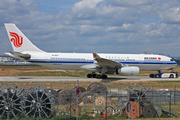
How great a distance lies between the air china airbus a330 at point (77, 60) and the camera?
119ft

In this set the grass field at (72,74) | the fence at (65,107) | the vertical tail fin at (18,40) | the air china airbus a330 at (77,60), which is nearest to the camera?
the fence at (65,107)

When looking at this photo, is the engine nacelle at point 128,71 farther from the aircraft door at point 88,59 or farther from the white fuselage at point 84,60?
the aircraft door at point 88,59

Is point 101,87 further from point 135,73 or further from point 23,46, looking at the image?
point 23,46

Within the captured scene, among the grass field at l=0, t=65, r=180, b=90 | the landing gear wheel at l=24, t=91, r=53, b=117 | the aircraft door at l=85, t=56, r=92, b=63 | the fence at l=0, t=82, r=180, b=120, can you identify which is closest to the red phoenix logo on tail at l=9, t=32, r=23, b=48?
the grass field at l=0, t=65, r=180, b=90

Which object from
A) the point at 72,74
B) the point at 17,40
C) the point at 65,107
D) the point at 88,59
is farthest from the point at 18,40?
the point at 65,107

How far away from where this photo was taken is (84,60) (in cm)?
3800

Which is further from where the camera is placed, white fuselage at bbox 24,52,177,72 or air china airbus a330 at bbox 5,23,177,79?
white fuselage at bbox 24,52,177,72

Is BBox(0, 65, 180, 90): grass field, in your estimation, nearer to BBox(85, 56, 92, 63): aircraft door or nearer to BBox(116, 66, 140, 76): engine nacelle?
BBox(116, 66, 140, 76): engine nacelle

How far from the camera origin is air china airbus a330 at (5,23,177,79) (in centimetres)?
3612

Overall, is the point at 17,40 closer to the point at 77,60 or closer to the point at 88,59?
the point at 77,60

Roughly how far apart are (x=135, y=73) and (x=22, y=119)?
982 inches

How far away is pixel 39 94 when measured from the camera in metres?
14.2

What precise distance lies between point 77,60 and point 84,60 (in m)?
1.23

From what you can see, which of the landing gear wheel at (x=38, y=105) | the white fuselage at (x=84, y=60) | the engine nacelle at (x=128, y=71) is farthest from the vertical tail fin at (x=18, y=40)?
the landing gear wheel at (x=38, y=105)
